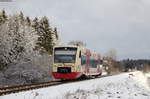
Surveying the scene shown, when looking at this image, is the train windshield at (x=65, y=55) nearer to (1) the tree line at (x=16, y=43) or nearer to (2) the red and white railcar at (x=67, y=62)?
(2) the red and white railcar at (x=67, y=62)

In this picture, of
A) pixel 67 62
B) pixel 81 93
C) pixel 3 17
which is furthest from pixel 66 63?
pixel 3 17

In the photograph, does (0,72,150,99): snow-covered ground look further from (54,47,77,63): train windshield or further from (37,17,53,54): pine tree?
(37,17,53,54): pine tree

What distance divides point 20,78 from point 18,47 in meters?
13.6

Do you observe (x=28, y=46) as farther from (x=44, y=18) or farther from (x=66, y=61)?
(x=66, y=61)

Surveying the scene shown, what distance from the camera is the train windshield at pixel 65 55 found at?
82.6ft

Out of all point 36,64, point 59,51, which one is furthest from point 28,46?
point 59,51

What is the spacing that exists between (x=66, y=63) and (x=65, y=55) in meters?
0.78

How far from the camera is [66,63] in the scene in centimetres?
2502

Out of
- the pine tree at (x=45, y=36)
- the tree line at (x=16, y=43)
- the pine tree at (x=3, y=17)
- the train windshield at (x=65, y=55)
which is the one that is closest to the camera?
the train windshield at (x=65, y=55)

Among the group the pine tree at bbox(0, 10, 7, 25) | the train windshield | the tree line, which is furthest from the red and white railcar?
the pine tree at bbox(0, 10, 7, 25)

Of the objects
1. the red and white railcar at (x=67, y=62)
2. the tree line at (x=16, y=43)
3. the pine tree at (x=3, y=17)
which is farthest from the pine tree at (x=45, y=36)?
the red and white railcar at (x=67, y=62)

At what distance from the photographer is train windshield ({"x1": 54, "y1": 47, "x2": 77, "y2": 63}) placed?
25.2m

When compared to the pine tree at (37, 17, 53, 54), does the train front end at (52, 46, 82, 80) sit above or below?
below

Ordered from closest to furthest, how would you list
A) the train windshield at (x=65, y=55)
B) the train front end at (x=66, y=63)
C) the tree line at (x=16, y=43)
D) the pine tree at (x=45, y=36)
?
the train front end at (x=66, y=63) < the train windshield at (x=65, y=55) < the tree line at (x=16, y=43) < the pine tree at (x=45, y=36)
